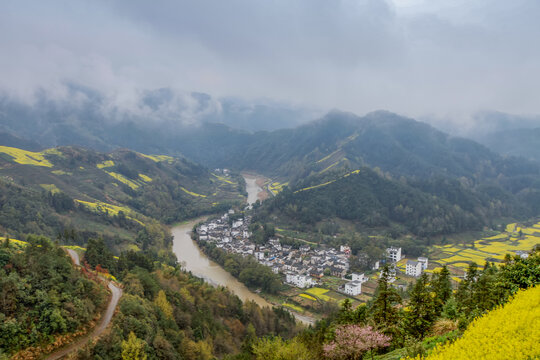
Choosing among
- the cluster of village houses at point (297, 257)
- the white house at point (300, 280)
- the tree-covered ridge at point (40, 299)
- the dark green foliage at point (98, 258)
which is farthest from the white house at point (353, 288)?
the tree-covered ridge at point (40, 299)

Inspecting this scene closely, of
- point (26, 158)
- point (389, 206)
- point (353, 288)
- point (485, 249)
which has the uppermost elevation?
point (26, 158)

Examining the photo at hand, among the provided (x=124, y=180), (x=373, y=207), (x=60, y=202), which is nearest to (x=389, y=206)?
(x=373, y=207)

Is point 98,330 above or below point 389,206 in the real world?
below

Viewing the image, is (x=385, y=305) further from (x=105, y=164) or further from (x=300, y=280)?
(x=105, y=164)

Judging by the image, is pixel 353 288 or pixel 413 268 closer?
pixel 353 288

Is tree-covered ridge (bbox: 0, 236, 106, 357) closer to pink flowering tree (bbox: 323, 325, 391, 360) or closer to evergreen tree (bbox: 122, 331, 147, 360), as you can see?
evergreen tree (bbox: 122, 331, 147, 360)

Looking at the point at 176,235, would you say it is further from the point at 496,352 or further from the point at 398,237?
the point at 496,352

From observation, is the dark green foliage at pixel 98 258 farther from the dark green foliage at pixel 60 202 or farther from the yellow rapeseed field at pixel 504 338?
the dark green foliage at pixel 60 202

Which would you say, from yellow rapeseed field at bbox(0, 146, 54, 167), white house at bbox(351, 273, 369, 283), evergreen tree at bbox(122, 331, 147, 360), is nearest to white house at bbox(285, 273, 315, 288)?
white house at bbox(351, 273, 369, 283)
